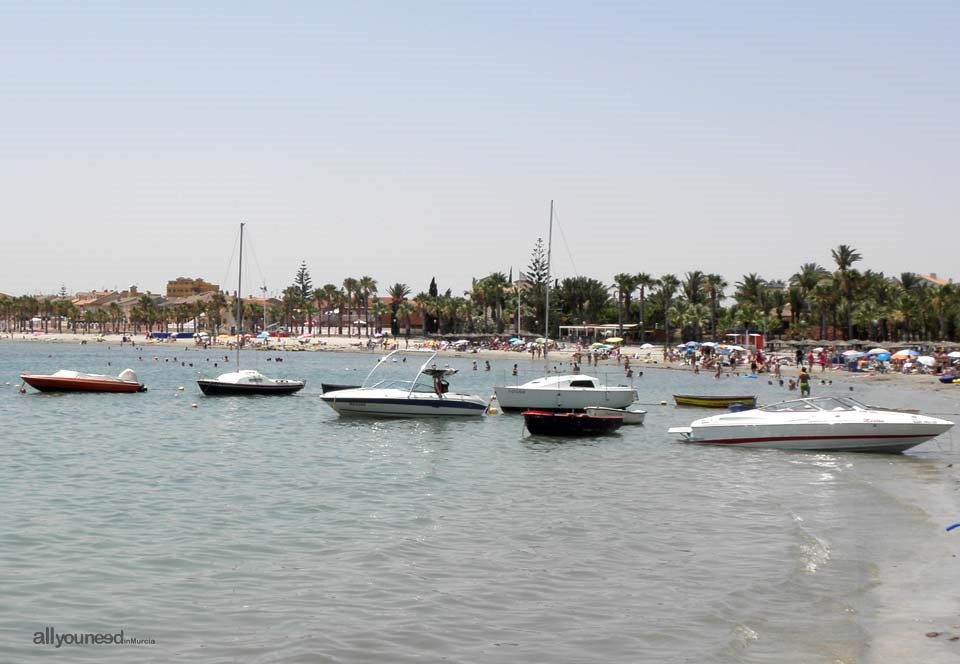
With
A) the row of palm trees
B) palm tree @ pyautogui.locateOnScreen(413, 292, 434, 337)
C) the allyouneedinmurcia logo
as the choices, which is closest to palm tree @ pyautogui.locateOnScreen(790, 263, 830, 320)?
the row of palm trees

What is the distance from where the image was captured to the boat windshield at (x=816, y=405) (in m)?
33.4

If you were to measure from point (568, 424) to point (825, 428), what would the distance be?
10334mm

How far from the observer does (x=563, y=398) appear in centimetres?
4472

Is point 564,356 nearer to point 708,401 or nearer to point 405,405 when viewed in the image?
point 708,401

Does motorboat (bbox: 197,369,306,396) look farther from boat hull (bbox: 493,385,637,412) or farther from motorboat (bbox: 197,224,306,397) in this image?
boat hull (bbox: 493,385,637,412)

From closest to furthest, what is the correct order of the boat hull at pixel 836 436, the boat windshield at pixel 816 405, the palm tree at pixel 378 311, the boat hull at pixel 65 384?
1. the boat hull at pixel 836 436
2. the boat windshield at pixel 816 405
3. the boat hull at pixel 65 384
4. the palm tree at pixel 378 311

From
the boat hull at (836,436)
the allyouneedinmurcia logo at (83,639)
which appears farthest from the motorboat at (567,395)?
the allyouneedinmurcia logo at (83,639)

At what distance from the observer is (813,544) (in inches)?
727

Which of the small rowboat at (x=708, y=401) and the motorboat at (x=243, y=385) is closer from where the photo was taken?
the small rowboat at (x=708, y=401)

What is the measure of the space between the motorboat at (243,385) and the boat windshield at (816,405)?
34331mm

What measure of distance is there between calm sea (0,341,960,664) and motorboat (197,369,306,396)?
77.3 feet

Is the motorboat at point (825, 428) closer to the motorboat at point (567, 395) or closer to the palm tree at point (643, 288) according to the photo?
the motorboat at point (567, 395)

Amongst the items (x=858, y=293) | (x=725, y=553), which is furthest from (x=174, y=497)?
(x=858, y=293)

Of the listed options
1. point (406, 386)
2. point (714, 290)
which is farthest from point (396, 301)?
point (406, 386)
